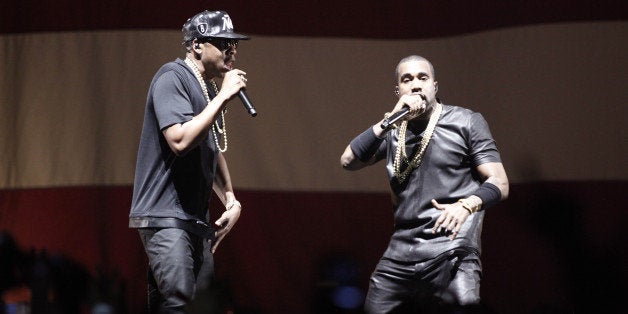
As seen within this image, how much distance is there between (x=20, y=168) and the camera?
443 cm

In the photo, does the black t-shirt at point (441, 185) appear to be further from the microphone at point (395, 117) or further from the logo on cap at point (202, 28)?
the logo on cap at point (202, 28)

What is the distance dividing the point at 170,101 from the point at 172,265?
0.50m

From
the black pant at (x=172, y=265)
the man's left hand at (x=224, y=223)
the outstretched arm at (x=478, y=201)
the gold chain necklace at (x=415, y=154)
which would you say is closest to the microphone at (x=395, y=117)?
the gold chain necklace at (x=415, y=154)

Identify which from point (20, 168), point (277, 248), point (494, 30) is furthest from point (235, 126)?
point (494, 30)

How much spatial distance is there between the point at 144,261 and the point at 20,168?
75cm

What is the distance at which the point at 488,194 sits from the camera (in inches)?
121

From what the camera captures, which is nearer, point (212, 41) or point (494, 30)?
point (212, 41)

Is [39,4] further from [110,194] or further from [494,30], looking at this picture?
[494,30]

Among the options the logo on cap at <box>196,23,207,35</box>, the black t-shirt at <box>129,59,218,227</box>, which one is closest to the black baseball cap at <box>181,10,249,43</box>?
the logo on cap at <box>196,23,207,35</box>

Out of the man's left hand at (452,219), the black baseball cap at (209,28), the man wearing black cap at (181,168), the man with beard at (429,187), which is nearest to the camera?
the man wearing black cap at (181,168)

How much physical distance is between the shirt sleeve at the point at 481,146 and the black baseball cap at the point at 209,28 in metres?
0.86

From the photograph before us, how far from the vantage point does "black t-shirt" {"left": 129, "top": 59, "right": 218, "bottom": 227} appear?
2820mm

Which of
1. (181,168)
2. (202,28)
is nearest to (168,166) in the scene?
(181,168)

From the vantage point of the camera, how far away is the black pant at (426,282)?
10.2ft
